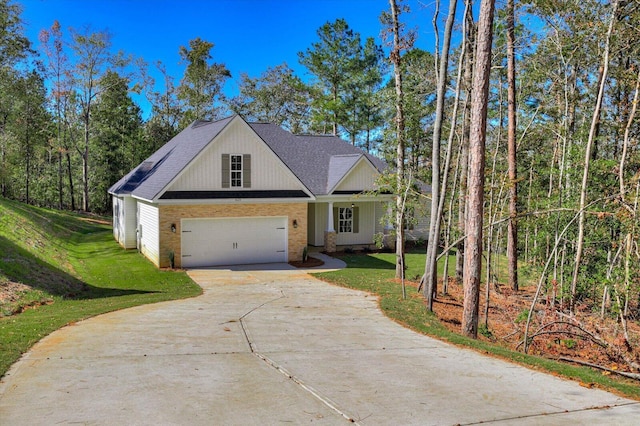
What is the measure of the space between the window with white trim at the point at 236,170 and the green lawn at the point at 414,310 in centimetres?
518

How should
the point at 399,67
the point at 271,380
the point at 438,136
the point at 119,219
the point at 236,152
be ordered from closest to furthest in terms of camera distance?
the point at 271,380, the point at 438,136, the point at 399,67, the point at 236,152, the point at 119,219

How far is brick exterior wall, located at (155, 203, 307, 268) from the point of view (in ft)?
63.2

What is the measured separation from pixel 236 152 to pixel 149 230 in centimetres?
511

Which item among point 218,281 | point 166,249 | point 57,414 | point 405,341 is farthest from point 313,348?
point 166,249

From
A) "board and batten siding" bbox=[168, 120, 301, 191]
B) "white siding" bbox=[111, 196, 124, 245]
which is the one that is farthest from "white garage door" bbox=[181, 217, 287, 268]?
"white siding" bbox=[111, 196, 124, 245]

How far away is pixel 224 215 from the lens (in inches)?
797

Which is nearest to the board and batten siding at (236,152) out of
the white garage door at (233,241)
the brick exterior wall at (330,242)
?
the white garage door at (233,241)

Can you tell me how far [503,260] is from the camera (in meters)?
27.0

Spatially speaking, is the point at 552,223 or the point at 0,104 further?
the point at 0,104

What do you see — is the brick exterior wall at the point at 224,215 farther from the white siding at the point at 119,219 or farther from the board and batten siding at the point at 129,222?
the white siding at the point at 119,219

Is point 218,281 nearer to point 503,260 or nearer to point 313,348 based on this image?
point 313,348

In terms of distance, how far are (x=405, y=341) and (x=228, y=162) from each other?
1263 centimetres

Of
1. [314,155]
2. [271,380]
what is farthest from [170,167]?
[271,380]

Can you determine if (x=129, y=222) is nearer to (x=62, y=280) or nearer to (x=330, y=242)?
(x=62, y=280)
